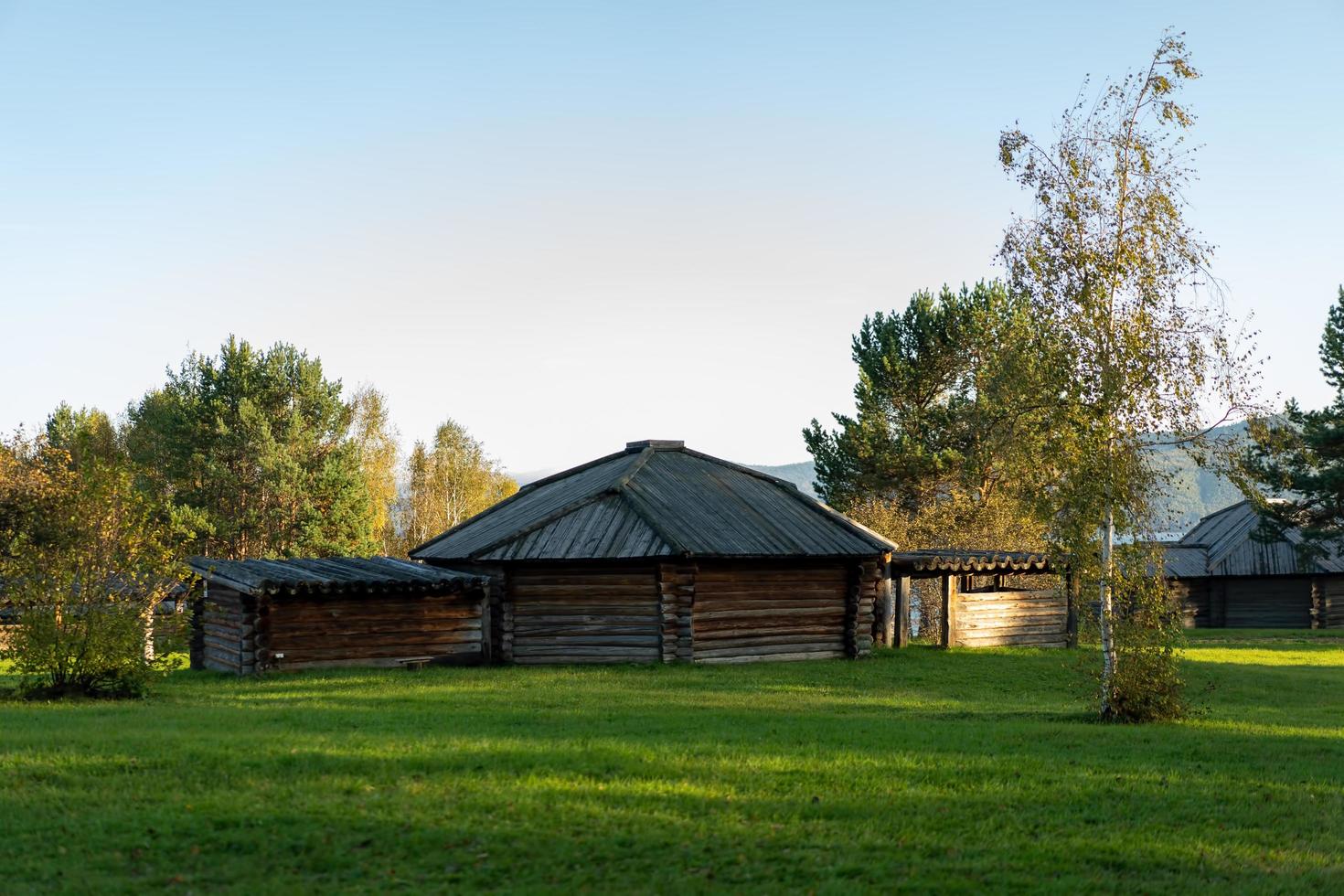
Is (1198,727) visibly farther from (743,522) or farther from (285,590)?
(285,590)

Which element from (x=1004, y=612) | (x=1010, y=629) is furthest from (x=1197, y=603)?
(x=1004, y=612)

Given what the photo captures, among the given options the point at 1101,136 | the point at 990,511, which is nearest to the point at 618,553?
the point at 1101,136

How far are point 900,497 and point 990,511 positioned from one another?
5149mm

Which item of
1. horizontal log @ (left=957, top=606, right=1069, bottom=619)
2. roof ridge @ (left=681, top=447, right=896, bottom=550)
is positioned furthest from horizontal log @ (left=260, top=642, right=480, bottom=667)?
horizontal log @ (left=957, top=606, right=1069, bottom=619)

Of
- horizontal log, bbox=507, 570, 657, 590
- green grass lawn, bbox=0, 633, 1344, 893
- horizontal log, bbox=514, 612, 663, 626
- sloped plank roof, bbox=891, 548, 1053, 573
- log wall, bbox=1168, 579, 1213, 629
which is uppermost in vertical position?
sloped plank roof, bbox=891, 548, 1053, 573

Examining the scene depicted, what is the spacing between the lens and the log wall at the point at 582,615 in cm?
2623

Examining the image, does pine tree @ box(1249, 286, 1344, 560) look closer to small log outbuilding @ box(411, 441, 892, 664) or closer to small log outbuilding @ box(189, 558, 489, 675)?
small log outbuilding @ box(411, 441, 892, 664)

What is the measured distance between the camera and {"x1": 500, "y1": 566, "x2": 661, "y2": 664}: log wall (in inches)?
1033

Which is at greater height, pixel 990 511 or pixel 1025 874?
pixel 990 511

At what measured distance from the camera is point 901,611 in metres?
33.2

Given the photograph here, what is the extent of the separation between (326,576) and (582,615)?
5.79 m

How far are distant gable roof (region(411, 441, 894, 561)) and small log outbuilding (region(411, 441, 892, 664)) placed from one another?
6cm

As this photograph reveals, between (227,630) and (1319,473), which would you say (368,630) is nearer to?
(227,630)

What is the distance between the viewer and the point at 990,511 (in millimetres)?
47281
